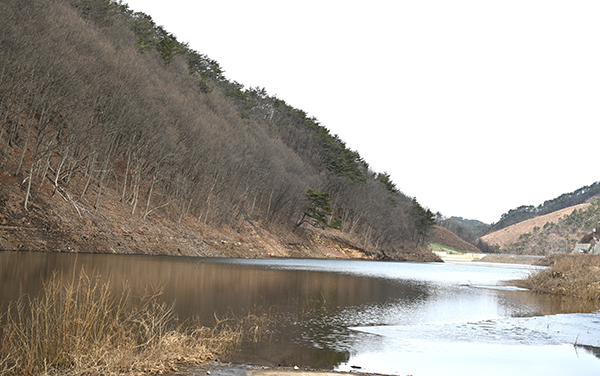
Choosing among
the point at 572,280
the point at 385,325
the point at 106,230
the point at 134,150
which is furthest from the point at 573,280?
the point at 134,150

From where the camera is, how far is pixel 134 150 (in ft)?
175

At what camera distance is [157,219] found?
52.7 metres

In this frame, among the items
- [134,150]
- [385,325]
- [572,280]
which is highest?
[134,150]

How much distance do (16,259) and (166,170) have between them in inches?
1339

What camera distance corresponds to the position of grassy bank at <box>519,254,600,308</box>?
26703 mm

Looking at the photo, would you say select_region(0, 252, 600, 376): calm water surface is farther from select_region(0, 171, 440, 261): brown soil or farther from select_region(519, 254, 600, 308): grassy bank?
select_region(0, 171, 440, 261): brown soil

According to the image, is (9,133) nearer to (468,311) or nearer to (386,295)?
(386,295)

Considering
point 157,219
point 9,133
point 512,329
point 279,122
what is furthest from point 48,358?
point 279,122

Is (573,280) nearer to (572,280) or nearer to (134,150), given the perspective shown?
(572,280)

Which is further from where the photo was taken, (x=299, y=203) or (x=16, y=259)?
(x=299, y=203)

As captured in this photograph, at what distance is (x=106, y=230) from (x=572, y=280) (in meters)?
35.2

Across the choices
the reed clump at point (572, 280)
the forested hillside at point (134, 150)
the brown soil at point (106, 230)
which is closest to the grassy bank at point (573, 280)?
the reed clump at point (572, 280)

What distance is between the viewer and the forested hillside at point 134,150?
38406 mm

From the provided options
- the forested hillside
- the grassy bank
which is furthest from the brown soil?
the grassy bank
